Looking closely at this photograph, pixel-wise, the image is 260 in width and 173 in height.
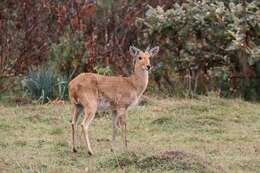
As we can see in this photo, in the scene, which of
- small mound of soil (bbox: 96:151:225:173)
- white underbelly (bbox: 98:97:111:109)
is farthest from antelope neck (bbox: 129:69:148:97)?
small mound of soil (bbox: 96:151:225:173)

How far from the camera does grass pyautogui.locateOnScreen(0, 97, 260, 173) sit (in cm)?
899

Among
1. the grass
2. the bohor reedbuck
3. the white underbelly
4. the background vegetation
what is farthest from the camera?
the background vegetation

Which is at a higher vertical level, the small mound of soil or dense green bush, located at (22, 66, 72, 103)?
dense green bush, located at (22, 66, 72, 103)

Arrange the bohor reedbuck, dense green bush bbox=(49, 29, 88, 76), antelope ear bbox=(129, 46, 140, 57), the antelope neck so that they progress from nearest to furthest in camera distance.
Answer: the bohor reedbuck, the antelope neck, antelope ear bbox=(129, 46, 140, 57), dense green bush bbox=(49, 29, 88, 76)

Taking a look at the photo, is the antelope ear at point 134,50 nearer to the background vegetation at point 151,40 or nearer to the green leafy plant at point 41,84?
the background vegetation at point 151,40

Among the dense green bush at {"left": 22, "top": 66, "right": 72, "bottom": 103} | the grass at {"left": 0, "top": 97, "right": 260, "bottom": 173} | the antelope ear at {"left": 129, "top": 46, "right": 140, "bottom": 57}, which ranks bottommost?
the grass at {"left": 0, "top": 97, "right": 260, "bottom": 173}

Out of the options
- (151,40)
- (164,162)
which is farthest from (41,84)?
(164,162)

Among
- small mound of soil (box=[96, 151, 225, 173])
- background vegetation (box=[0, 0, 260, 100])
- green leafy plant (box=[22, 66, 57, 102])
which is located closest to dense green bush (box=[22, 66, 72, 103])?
green leafy plant (box=[22, 66, 57, 102])

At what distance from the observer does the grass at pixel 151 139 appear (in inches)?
354

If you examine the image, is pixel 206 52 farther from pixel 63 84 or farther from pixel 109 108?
pixel 109 108

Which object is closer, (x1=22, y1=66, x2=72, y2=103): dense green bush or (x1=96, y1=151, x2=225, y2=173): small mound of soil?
(x1=96, y1=151, x2=225, y2=173): small mound of soil

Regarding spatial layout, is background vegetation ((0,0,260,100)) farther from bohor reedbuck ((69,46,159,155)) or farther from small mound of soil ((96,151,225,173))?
small mound of soil ((96,151,225,173))

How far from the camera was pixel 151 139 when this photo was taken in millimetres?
11156

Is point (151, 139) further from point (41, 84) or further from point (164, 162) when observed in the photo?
point (41, 84)
